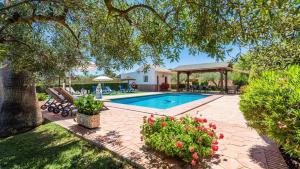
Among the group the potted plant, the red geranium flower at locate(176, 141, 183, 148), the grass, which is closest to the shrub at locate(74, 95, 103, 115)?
the potted plant

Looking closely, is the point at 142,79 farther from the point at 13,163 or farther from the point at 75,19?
the point at 13,163

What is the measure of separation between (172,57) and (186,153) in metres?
2.50

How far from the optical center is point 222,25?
155 inches

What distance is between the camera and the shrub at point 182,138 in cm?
374

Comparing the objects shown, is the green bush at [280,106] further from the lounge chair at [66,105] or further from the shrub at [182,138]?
the lounge chair at [66,105]

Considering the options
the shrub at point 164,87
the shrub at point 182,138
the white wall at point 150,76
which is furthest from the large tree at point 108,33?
the shrub at point 164,87

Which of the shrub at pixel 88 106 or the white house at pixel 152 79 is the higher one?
the white house at pixel 152 79

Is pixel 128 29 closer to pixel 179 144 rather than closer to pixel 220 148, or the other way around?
→ pixel 179 144

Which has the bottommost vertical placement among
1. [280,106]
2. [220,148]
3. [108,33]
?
[220,148]

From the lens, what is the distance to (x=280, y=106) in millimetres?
2961

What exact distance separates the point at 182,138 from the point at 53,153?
3.84m

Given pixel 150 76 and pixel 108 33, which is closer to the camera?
pixel 108 33

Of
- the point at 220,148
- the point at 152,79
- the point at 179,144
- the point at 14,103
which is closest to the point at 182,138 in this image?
the point at 179,144

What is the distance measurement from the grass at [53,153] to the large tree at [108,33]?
2087mm
